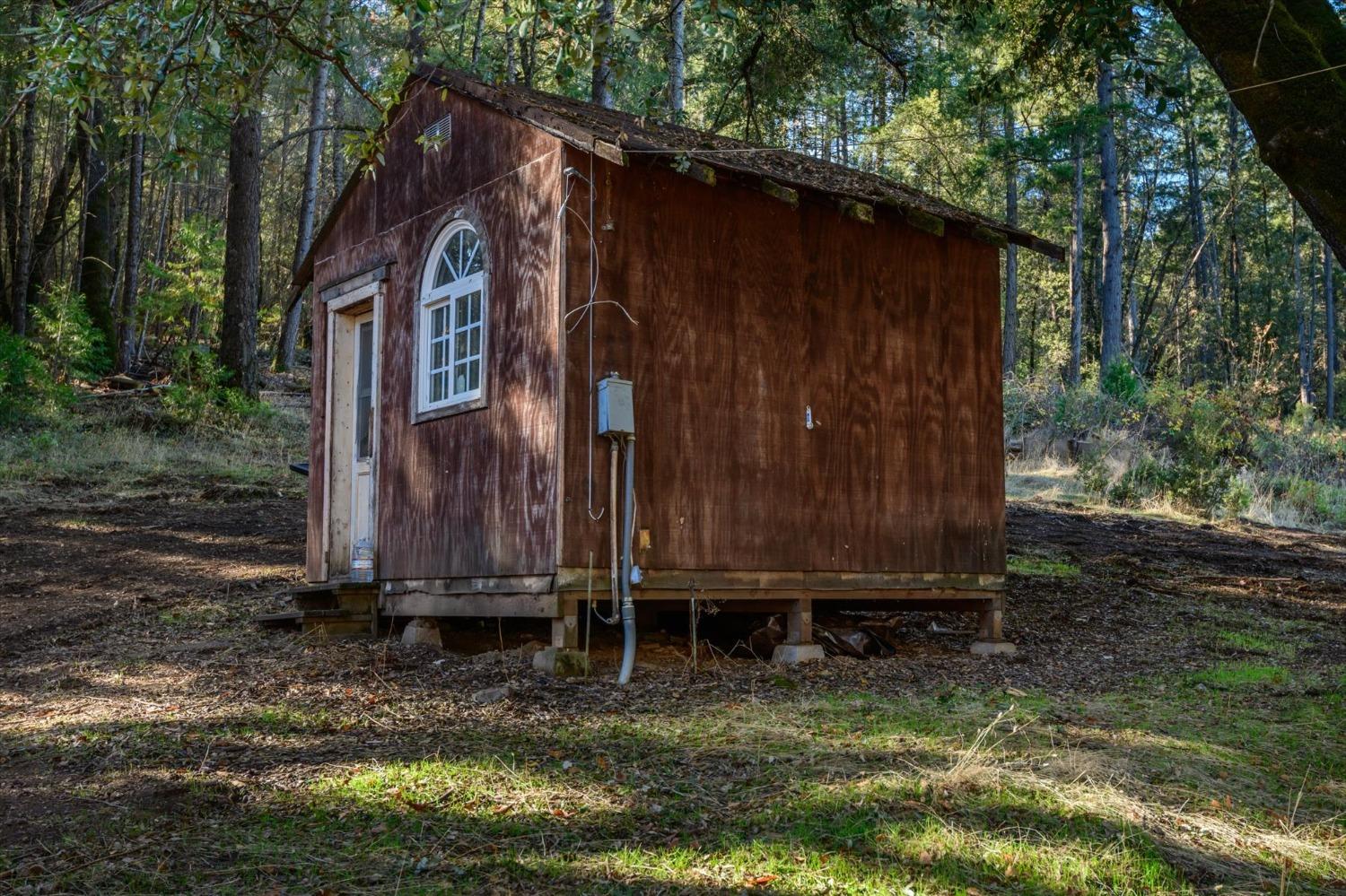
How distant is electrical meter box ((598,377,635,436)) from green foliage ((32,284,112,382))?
15302 millimetres

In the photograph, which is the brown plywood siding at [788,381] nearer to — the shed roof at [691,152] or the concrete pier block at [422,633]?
the shed roof at [691,152]

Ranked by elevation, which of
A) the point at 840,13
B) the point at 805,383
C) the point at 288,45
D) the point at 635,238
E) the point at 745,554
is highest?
the point at 840,13

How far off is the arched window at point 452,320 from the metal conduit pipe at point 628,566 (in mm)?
1423

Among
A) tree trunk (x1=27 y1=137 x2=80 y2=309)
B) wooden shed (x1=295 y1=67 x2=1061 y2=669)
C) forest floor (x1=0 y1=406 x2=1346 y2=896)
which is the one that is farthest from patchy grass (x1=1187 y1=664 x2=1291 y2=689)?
tree trunk (x1=27 y1=137 x2=80 y2=309)

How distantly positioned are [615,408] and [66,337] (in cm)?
1584

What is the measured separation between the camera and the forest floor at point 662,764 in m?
4.27

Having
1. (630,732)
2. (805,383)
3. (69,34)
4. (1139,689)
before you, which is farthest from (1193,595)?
(69,34)

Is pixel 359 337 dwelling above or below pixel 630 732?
above

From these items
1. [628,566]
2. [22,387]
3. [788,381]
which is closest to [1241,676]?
[788,381]

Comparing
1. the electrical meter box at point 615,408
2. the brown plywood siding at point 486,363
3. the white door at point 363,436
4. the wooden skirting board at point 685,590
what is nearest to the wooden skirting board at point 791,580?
the wooden skirting board at point 685,590

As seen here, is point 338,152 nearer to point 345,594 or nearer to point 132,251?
point 132,251

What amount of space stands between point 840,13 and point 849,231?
4705mm

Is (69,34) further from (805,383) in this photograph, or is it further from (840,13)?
(840,13)

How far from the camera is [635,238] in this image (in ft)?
25.9
